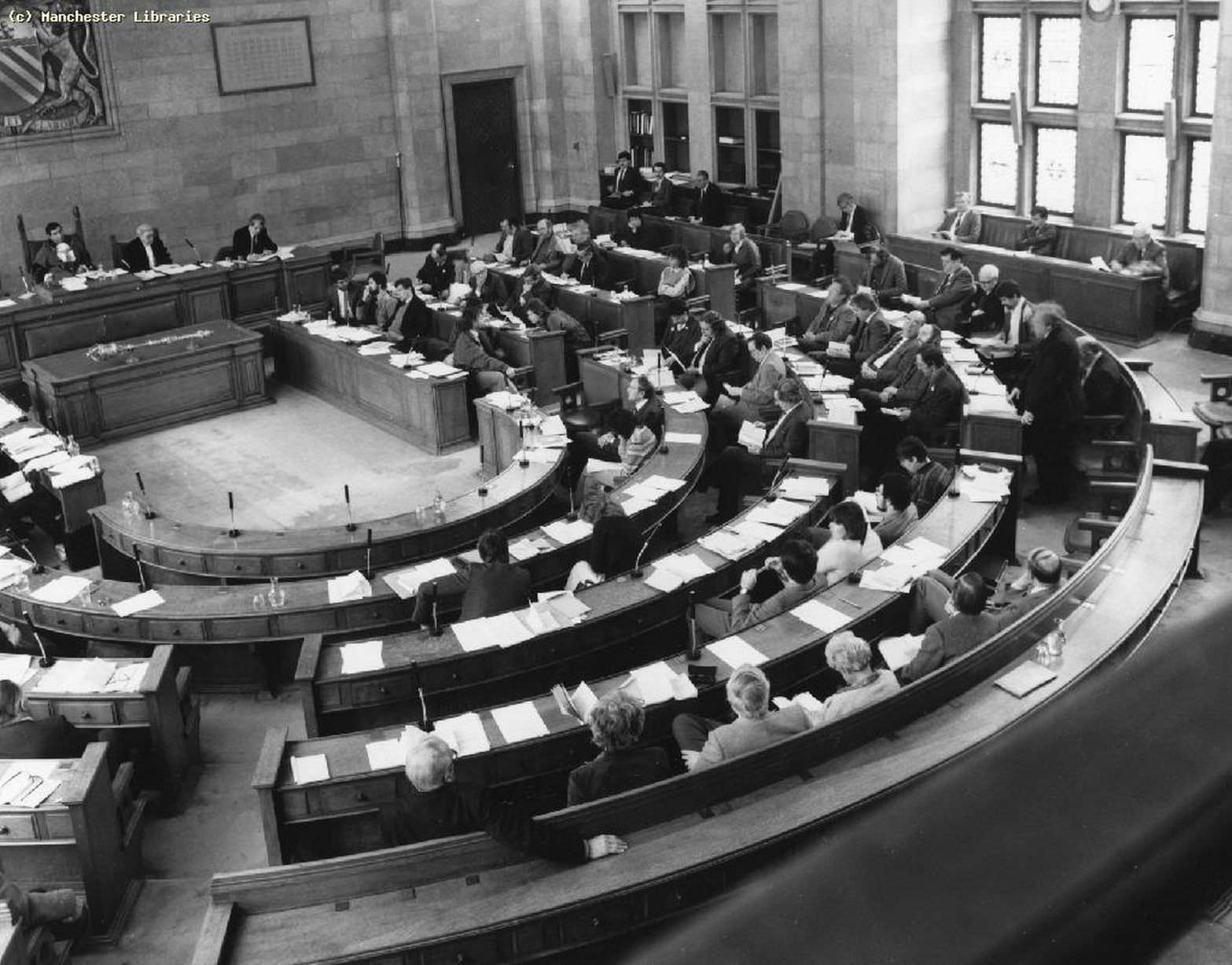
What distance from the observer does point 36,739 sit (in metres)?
6.47

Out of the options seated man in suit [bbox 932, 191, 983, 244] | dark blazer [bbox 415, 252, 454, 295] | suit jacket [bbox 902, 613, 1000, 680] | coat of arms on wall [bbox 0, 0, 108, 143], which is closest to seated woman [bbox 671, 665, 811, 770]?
suit jacket [bbox 902, 613, 1000, 680]

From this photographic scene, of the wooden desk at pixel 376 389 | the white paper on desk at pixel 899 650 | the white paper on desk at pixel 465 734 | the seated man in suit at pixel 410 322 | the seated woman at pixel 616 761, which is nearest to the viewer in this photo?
the seated woman at pixel 616 761

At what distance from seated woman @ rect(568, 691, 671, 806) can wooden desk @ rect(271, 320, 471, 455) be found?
754cm

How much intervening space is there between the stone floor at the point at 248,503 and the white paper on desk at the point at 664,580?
2.28m

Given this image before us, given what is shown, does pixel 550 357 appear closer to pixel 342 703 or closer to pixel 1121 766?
pixel 342 703

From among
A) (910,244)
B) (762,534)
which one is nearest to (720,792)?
(762,534)

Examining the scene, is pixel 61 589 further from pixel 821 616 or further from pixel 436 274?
pixel 436 274

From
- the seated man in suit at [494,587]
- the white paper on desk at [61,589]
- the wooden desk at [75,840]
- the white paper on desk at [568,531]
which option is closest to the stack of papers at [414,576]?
the seated man in suit at [494,587]

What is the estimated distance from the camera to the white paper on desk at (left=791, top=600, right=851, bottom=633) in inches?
271

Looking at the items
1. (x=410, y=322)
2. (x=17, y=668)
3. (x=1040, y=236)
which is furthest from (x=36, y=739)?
(x=1040, y=236)

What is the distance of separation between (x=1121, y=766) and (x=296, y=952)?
4.79m

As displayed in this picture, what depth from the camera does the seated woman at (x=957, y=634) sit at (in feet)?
20.6

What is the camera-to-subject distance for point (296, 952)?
4.84 m

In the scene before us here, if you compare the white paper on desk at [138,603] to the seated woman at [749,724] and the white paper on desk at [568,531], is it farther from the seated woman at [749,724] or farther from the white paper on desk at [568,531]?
the seated woman at [749,724]
